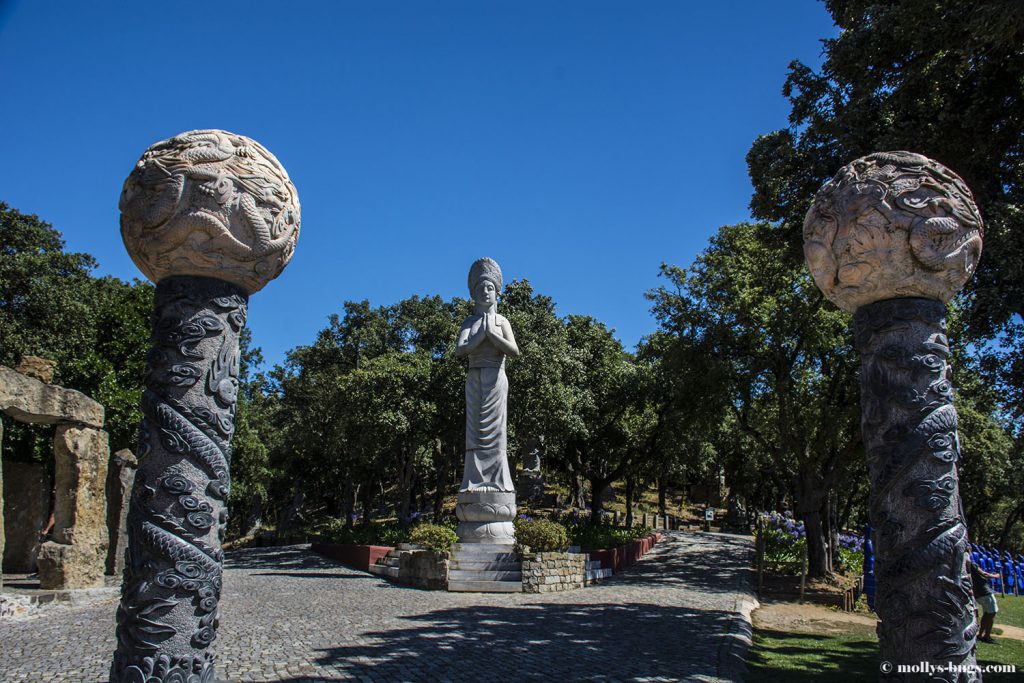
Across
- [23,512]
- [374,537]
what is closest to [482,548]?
[374,537]

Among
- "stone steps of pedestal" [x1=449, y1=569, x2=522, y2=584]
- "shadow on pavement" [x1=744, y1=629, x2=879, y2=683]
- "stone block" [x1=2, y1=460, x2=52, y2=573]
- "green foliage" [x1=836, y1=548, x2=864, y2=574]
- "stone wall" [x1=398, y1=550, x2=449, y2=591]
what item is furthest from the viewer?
"green foliage" [x1=836, y1=548, x2=864, y2=574]

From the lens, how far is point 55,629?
828cm

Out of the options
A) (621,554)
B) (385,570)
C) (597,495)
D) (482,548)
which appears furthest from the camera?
(597,495)

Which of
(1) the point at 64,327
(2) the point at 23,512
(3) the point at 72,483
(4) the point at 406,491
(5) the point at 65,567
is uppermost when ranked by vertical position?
(1) the point at 64,327

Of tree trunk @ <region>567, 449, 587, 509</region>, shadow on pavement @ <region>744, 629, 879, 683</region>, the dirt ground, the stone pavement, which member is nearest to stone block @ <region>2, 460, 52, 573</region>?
the stone pavement

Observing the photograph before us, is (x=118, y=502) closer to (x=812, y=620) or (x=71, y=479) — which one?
(x=71, y=479)

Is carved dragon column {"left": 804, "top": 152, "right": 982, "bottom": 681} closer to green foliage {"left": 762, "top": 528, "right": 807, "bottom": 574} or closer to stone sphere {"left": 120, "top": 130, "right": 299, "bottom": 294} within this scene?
stone sphere {"left": 120, "top": 130, "right": 299, "bottom": 294}

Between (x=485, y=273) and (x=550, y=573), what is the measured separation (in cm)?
582

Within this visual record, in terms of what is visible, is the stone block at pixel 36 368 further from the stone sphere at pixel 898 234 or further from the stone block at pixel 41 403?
the stone sphere at pixel 898 234

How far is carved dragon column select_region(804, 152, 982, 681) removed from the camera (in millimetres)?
3562

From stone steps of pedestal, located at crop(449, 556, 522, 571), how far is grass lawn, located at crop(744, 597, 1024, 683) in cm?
413

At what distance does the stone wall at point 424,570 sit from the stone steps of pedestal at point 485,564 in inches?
7.0

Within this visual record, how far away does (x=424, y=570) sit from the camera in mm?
12508

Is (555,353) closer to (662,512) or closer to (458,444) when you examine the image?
(458,444)
